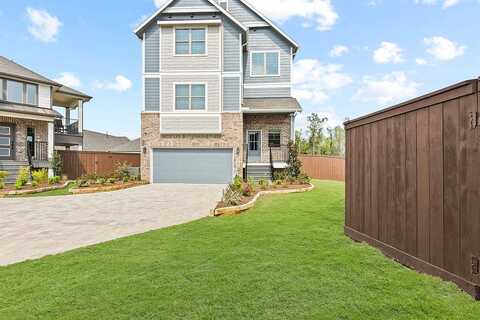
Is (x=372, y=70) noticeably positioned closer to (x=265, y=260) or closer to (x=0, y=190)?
(x=265, y=260)

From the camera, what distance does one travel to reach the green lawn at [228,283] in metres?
2.62

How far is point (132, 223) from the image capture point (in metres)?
6.90

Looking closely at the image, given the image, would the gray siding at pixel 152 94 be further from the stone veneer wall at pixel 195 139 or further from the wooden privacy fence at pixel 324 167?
the wooden privacy fence at pixel 324 167

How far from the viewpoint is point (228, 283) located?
320cm

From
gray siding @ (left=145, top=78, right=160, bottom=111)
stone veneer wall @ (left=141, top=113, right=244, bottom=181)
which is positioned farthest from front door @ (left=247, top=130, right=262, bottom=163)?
gray siding @ (left=145, top=78, right=160, bottom=111)

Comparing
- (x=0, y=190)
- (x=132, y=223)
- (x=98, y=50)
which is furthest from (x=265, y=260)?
(x=98, y=50)

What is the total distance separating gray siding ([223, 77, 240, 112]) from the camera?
640 inches

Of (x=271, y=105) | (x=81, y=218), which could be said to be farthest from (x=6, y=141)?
(x=271, y=105)

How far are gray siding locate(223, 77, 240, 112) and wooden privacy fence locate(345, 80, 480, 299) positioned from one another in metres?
12.0

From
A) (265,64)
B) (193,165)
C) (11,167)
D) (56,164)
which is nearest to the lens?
(193,165)

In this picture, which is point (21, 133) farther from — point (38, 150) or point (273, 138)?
point (273, 138)

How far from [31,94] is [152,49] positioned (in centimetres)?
893

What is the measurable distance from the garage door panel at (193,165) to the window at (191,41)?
5285 mm

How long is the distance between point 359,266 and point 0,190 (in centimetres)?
1471
